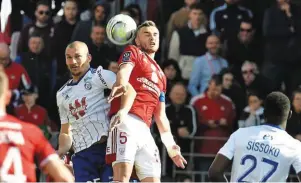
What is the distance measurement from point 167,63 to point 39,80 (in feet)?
8.19

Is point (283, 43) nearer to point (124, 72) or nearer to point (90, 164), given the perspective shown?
point (90, 164)

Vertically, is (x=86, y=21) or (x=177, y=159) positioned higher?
(x=86, y=21)

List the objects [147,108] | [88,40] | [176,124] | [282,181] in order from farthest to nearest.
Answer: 1. [88,40]
2. [176,124]
3. [147,108]
4. [282,181]

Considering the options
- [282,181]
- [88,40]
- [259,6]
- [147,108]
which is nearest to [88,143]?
[147,108]

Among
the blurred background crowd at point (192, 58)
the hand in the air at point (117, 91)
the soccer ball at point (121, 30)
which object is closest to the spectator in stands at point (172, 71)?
the blurred background crowd at point (192, 58)

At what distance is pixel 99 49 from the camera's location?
63.6 feet

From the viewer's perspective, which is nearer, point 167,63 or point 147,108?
point 147,108

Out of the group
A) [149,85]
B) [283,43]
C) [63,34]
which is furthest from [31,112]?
[149,85]

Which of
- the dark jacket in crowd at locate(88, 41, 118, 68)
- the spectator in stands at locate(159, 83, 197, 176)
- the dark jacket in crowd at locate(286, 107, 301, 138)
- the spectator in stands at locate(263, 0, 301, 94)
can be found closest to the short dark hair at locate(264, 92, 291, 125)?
the dark jacket in crowd at locate(286, 107, 301, 138)

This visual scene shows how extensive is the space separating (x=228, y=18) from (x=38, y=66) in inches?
144

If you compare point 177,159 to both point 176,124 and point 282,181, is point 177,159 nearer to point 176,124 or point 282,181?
point 282,181

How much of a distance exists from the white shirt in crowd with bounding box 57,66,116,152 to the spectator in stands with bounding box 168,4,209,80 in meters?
6.51

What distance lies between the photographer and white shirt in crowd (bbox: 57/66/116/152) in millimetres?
13250

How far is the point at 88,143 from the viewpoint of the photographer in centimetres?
1328
